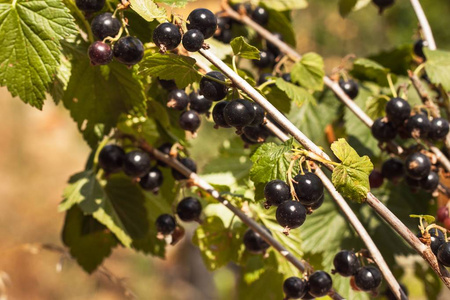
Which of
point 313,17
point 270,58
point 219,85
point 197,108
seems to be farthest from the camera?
point 313,17

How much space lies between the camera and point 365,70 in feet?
3.80

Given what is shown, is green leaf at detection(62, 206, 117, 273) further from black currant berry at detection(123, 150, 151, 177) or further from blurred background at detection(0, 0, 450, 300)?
blurred background at detection(0, 0, 450, 300)

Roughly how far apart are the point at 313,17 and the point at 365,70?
160 inches

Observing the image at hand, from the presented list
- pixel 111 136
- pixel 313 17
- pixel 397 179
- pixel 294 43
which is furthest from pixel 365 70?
pixel 313 17

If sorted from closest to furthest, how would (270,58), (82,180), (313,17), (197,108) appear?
(197,108) → (82,180) → (270,58) → (313,17)

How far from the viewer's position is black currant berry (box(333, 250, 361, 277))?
776 mm

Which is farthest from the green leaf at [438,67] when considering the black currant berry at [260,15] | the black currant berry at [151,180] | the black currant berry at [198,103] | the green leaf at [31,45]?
the green leaf at [31,45]

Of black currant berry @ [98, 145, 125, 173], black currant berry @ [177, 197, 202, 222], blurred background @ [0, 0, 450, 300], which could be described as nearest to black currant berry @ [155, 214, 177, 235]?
black currant berry @ [177, 197, 202, 222]

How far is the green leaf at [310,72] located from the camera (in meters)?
1.00

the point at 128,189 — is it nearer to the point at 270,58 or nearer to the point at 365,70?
the point at 270,58

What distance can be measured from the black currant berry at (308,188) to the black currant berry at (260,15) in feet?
2.12

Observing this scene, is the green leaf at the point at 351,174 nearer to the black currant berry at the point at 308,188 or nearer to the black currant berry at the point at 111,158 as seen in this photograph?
the black currant berry at the point at 308,188

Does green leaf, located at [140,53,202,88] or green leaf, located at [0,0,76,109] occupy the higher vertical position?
green leaf, located at [140,53,202,88]

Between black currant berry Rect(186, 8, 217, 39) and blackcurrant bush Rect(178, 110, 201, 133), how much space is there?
0.63 feet
